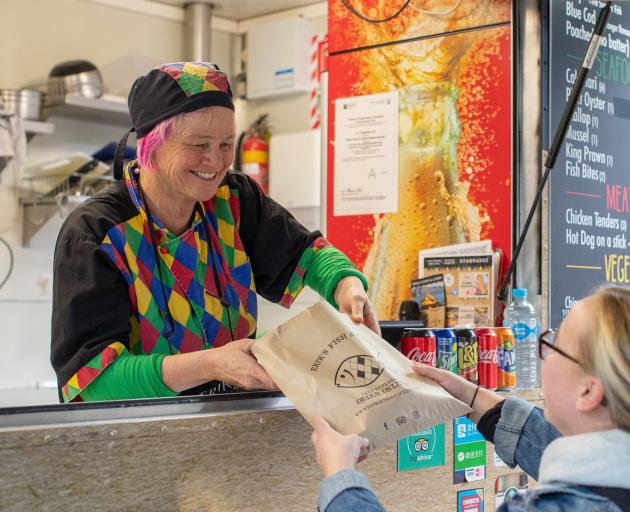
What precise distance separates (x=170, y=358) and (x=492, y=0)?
1.68 metres

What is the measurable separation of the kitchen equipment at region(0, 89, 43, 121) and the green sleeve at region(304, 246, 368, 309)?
9.12 ft

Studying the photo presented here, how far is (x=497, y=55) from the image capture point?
277 centimetres

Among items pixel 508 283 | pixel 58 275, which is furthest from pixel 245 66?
pixel 58 275

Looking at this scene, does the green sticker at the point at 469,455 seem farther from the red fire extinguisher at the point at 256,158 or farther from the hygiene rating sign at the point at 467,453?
the red fire extinguisher at the point at 256,158

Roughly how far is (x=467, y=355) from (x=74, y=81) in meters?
3.00

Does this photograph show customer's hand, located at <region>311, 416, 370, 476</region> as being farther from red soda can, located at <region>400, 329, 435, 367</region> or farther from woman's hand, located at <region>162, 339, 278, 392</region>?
red soda can, located at <region>400, 329, 435, 367</region>

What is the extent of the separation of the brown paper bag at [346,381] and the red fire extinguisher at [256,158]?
3.71 metres

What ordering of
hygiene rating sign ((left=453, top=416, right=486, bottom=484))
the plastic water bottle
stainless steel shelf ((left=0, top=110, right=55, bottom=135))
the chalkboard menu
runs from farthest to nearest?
stainless steel shelf ((left=0, top=110, right=55, bottom=135)), the chalkboard menu, the plastic water bottle, hygiene rating sign ((left=453, top=416, right=486, bottom=484))

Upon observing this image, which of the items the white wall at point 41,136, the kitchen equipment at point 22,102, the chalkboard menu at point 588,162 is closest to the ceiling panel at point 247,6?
the white wall at point 41,136

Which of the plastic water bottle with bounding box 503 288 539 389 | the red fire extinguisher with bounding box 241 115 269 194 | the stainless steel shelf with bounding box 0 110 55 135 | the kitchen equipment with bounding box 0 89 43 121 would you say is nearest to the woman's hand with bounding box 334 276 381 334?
the plastic water bottle with bounding box 503 288 539 389

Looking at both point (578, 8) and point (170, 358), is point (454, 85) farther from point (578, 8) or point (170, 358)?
point (170, 358)

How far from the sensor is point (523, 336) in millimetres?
2492

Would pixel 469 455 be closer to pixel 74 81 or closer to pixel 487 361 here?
pixel 487 361

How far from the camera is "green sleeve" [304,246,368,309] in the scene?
78.4 inches
